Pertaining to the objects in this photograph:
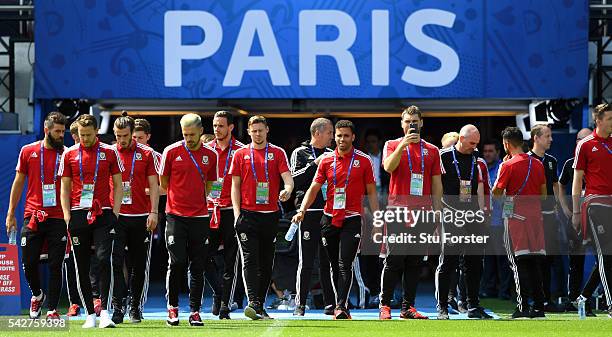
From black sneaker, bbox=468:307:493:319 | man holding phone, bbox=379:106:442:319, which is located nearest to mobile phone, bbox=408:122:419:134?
man holding phone, bbox=379:106:442:319

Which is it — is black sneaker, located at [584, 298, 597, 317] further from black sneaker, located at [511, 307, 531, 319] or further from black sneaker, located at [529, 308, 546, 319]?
black sneaker, located at [511, 307, 531, 319]

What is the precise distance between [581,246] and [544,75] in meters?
2.35

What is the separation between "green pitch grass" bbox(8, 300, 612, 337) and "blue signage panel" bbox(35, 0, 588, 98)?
3.28 m

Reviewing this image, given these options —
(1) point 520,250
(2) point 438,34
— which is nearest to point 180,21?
(2) point 438,34

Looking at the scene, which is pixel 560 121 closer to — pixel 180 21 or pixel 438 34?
pixel 438 34

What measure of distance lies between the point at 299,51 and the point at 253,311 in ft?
12.5

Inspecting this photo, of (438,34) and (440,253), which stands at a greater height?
(438,34)

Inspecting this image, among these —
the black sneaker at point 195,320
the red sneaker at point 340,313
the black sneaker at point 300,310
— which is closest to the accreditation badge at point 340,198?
the red sneaker at point 340,313

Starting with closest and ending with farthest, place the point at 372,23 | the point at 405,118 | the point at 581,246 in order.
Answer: the point at 405,118, the point at 581,246, the point at 372,23

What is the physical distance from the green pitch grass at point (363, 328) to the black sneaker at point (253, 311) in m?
0.07

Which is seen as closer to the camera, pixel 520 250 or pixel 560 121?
pixel 520 250

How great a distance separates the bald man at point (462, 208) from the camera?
11656 millimetres

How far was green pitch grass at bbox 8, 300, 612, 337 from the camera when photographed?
9.96m

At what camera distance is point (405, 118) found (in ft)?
36.8
